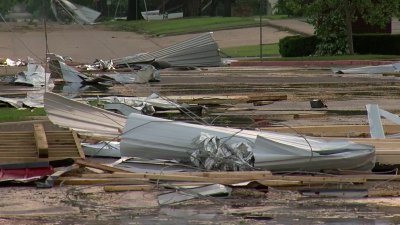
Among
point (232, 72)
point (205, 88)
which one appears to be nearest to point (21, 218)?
point (205, 88)

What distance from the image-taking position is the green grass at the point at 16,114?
1703cm

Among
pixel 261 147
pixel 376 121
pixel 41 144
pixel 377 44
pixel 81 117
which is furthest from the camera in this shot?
pixel 377 44

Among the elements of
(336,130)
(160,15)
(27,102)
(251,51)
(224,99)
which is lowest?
(160,15)

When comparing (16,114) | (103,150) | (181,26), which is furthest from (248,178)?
(181,26)

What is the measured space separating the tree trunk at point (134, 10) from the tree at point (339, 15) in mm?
37495

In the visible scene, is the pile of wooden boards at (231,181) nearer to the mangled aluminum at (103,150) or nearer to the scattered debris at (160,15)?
the mangled aluminum at (103,150)

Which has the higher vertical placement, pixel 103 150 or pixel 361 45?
pixel 103 150

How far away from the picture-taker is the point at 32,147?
12812mm

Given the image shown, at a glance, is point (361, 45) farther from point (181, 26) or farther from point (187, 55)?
point (181, 26)

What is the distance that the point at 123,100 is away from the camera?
1833cm

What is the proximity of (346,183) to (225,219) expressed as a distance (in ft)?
6.74

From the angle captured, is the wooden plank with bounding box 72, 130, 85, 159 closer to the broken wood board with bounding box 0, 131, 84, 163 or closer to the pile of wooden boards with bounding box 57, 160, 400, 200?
the broken wood board with bounding box 0, 131, 84, 163

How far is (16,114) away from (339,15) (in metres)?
23.0

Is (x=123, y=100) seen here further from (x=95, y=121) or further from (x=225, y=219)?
(x=225, y=219)
